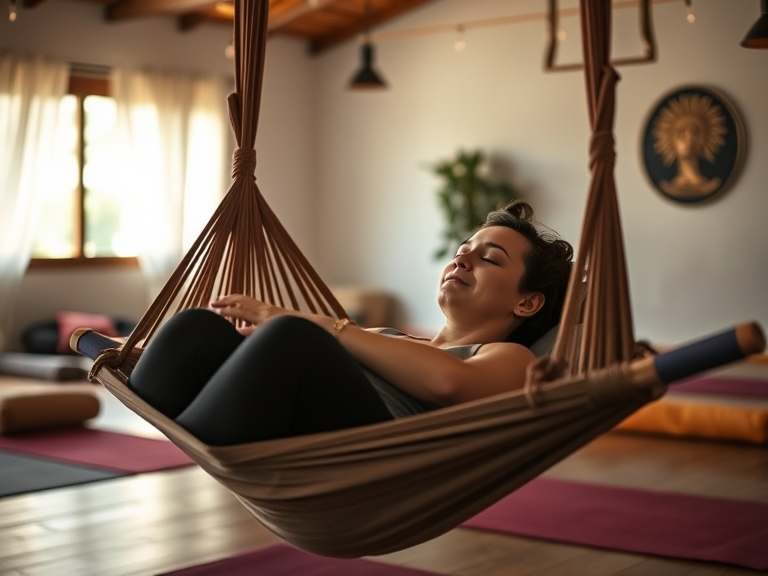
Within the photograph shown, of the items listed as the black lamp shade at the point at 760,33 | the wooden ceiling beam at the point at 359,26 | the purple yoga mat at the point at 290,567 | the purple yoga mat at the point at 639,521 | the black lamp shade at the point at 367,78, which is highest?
the wooden ceiling beam at the point at 359,26

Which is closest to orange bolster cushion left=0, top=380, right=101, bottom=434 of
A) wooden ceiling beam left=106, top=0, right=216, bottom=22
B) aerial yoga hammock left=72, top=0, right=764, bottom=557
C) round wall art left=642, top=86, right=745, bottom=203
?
aerial yoga hammock left=72, top=0, right=764, bottom=557

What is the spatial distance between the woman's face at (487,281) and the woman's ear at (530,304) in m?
0.01

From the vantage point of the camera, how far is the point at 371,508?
5.57 feet

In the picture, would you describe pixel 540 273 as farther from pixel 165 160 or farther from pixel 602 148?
pixel 165 160

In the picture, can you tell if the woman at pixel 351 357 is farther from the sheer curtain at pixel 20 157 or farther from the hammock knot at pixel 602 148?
the sheer curtain at pixel 20 157

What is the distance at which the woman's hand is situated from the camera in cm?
191

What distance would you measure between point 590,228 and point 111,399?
4.69 meters

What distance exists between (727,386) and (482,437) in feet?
13.3

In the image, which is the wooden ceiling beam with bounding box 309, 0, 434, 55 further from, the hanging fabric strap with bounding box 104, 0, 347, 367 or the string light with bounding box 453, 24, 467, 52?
the hanging fabric strap with bounding box 104, 0, 347, 367

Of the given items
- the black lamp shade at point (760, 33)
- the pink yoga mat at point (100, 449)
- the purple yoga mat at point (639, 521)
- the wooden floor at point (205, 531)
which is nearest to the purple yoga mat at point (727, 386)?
the wooden floor at point (205, 531)

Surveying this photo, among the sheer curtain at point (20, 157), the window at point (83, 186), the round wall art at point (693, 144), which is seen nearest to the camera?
the round wall art at point (693, 144)

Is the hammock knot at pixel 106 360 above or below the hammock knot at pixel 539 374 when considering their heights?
below

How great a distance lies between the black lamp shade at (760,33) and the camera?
4.05m

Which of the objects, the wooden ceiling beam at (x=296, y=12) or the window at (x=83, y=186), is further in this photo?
the window at (x=83, y=186)
